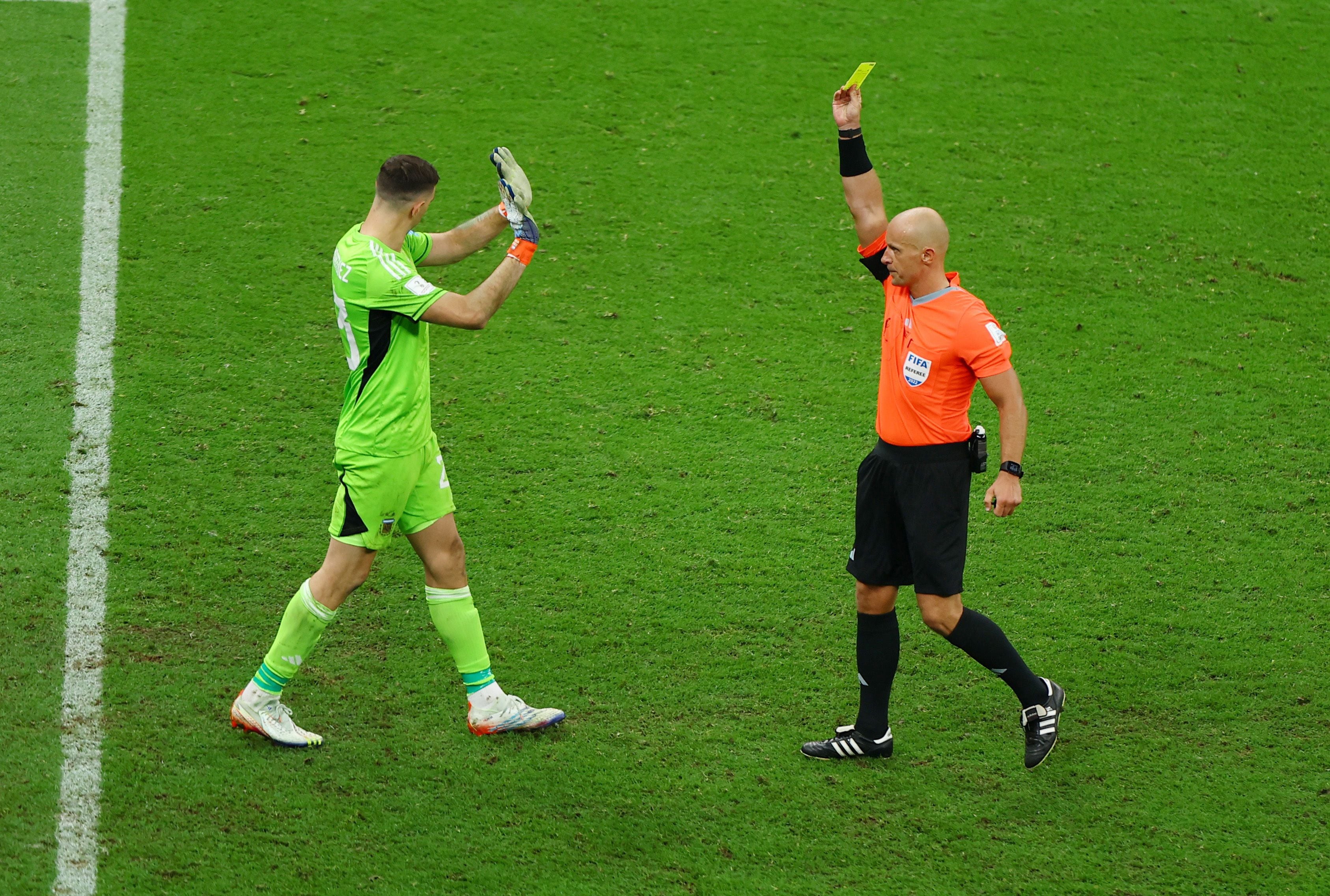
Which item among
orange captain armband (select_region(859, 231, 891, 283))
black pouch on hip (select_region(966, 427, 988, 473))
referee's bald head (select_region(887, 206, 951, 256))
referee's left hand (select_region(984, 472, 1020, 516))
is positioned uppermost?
referee's bald head (select_region(887, 206, 951, 256))

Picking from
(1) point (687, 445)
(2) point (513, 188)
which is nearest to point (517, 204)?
(2) point (513, 188)

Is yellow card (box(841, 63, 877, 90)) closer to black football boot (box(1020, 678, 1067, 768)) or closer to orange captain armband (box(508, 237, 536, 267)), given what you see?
orange captain armband (box(508, 237, 536, 267))

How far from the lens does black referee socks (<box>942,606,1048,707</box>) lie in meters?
4.16

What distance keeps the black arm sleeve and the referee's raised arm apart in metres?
0.07

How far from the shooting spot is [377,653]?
4746mm

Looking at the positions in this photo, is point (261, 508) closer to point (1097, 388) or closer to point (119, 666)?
point (119, 666)

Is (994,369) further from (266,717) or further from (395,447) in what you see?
(266,717)

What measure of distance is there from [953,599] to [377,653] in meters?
2.16

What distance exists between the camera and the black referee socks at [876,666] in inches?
167

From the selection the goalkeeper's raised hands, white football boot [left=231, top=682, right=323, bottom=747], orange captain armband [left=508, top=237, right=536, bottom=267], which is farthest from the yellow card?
white football boot [left=231, top=682, right=323, bottom=747]

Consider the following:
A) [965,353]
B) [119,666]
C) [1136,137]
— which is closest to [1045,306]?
[1136,137]

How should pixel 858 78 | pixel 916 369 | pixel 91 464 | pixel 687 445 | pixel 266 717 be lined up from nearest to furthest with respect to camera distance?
pixel 916 369 → pixel 266 717 → pixel 858 78 → pixel 91 464 → pixel 687 445

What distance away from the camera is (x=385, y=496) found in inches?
161

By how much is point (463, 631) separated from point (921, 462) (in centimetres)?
166
